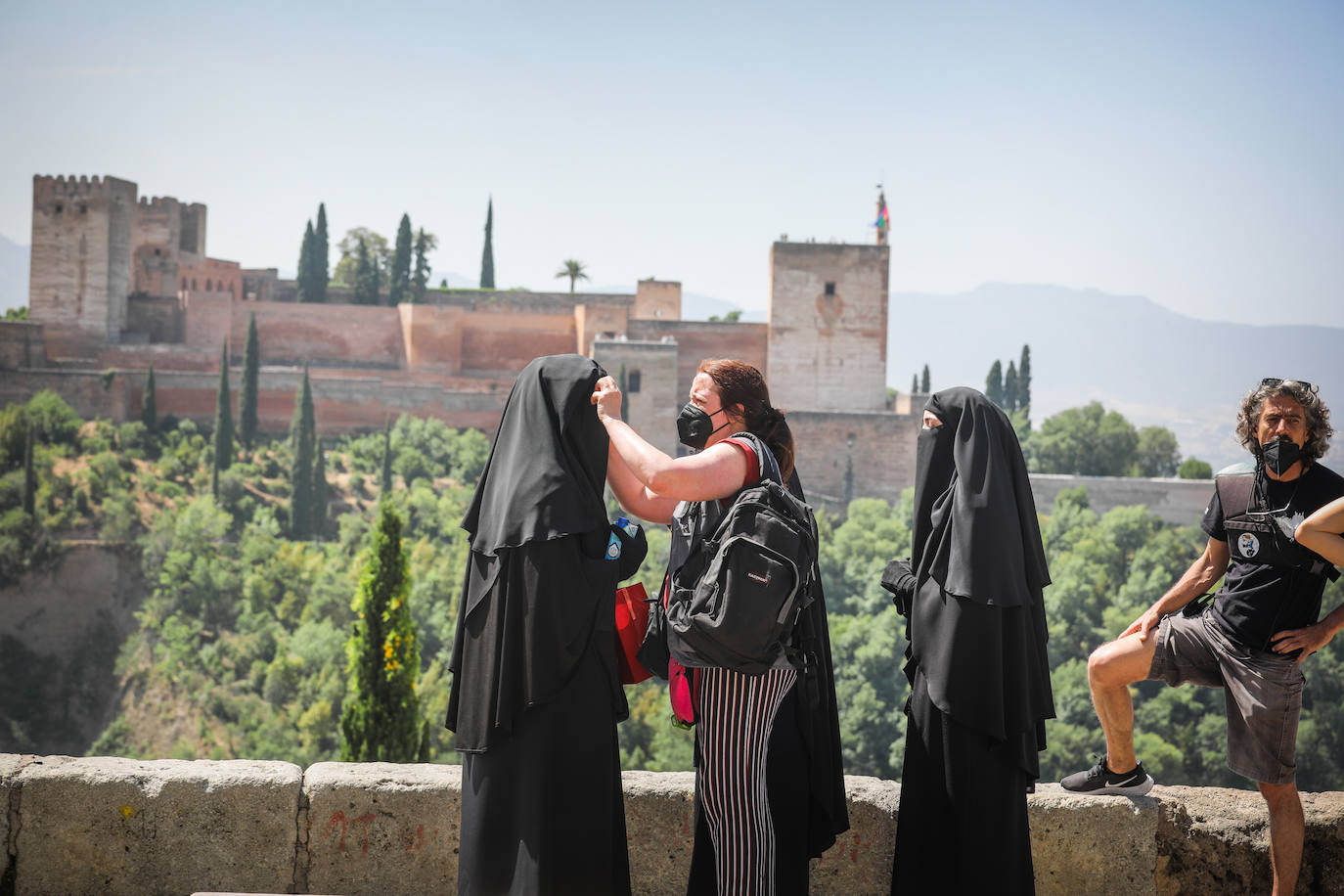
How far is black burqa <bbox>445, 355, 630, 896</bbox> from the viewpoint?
80.8 inches

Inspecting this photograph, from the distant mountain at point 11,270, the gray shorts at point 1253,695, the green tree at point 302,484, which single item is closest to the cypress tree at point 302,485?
the green tree at point 302,484

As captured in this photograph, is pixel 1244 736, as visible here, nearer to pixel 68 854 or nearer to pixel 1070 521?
pixel 68 854

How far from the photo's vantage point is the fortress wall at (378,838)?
8.42 feet

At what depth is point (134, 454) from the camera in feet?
96.8

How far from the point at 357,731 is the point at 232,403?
2214 centimetres

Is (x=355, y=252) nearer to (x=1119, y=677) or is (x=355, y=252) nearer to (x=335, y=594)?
(x=335, y=594)

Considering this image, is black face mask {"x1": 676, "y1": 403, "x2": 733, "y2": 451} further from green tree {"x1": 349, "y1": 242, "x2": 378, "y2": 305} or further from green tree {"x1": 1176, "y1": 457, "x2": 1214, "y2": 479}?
green tree {"x1": 349, "y1": 242, "x2": 378, "y2": 305}

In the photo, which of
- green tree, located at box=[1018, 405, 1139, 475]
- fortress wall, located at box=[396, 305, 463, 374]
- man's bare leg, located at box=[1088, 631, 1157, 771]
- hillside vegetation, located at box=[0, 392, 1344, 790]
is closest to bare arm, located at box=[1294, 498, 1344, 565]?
man's bare leg, located at box=[1088, 631, 1157, 771]

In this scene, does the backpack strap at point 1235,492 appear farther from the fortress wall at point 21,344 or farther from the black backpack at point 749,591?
the fortress wall at point 21,344

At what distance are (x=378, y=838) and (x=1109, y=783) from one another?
1734 mm

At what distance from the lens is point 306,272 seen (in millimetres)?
35938

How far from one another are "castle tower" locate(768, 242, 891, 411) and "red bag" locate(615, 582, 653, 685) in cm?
3120

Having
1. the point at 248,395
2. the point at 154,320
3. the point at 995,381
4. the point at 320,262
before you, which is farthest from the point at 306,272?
the point at 995,381

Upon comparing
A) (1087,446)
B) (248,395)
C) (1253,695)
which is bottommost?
(1253,695)
